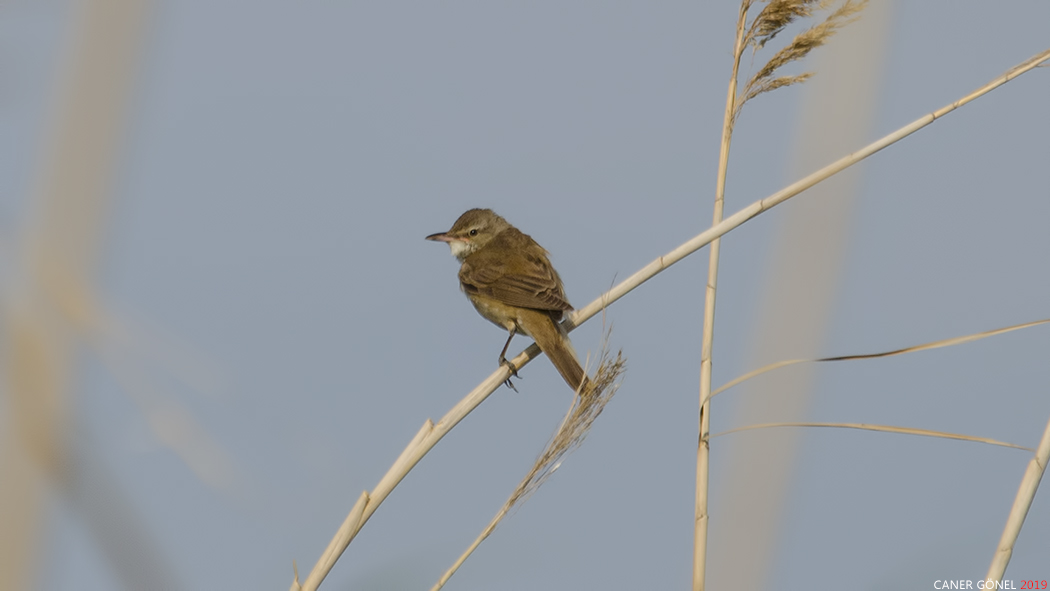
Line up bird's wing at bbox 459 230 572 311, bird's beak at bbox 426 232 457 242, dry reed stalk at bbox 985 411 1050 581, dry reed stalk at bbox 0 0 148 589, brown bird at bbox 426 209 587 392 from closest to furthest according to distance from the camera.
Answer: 1. dry reed stalk at bbox 0 0 148 589
2. dry reed stalk at bbox 985 411 1050 581
3. brown bird at bbox 426 209 587 392
4. bird's wing at bbox 459 230 572 311
5. bird's beak at bbox 426 232 457 242

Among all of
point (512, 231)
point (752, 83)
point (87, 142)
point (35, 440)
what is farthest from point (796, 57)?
point (512, 231)

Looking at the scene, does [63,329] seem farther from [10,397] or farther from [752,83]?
[752,83]

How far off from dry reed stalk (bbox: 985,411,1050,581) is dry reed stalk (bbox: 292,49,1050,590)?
72cm

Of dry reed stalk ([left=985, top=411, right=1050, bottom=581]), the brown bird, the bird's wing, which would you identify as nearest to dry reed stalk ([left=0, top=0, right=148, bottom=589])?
dry reed stalk ([left=985, top=411, right=1050, bottom=581])

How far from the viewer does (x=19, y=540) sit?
4.75 ft

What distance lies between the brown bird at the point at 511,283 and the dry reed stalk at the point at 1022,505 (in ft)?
5.75

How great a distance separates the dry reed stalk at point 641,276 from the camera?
202 centimetres

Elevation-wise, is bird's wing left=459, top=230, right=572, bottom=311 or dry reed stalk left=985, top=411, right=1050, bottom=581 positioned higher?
bird's wing left=459, top=230, right=572, bottom=311

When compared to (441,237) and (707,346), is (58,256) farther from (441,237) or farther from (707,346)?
(441,237)

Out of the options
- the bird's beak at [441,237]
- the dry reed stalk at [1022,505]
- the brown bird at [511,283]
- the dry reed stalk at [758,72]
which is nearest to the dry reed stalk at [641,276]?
the dry reed stalk at [758,72]

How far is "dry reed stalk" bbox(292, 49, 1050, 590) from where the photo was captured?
79.6 inches

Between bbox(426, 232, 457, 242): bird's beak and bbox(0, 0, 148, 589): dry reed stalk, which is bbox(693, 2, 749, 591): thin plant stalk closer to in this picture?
bbox(0, 0, 148, 589): dry reed stalk

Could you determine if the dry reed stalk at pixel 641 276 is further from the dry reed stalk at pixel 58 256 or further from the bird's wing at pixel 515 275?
the bird's wing at pixel 515 275

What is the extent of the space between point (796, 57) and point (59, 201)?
1830 millimetres
